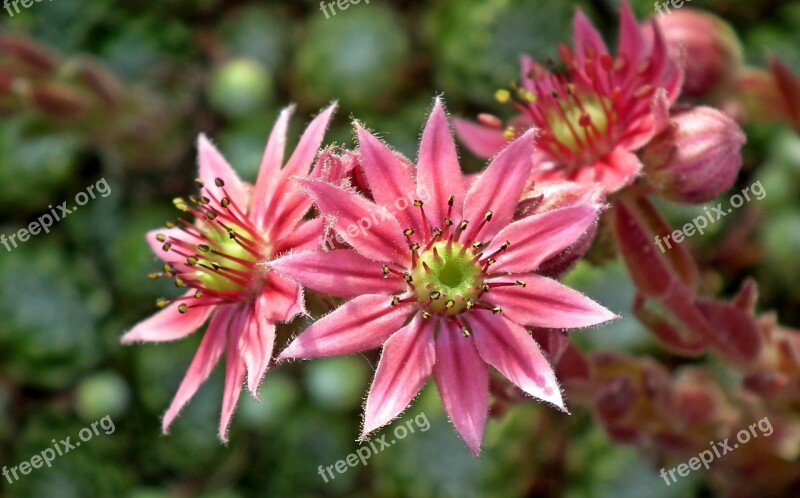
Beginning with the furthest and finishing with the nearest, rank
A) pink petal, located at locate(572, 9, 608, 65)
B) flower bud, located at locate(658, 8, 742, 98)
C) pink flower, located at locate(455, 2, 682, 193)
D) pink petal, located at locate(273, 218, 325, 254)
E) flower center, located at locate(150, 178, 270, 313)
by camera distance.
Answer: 1. flower bud, located at locate(658, 8, 742, 98)
2. pink petal, located at locate(572, 9, 608, 65)
3. pink flower, located at locate(455, 2, 682, 193)
4. flower center, located at locate(150, 178, 270, 313)
5. pink petal, located at locate(273, 218, 325, 254)

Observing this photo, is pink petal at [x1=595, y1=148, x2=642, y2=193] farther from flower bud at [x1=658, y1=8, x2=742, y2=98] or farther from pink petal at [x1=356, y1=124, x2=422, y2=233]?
flower bud at [x1=658, y1=8, x2=742, y2=98]

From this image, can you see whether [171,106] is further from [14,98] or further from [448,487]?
[448,487]

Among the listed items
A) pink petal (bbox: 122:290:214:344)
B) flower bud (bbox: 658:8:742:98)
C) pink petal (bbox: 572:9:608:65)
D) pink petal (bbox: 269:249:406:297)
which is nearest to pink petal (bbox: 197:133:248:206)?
Result: pink petal (bbox: 122:290:214:344)

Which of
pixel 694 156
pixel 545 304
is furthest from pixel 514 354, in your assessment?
pixel 694 156

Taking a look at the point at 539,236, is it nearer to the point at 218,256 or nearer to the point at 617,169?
the point at 617,169

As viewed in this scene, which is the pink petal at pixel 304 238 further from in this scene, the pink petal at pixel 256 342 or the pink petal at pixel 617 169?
the pink petal at pixel 617 169

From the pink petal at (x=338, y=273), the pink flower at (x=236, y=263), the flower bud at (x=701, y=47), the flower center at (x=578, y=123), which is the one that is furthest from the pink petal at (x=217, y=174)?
the flower bud at (x=701, y=47)
